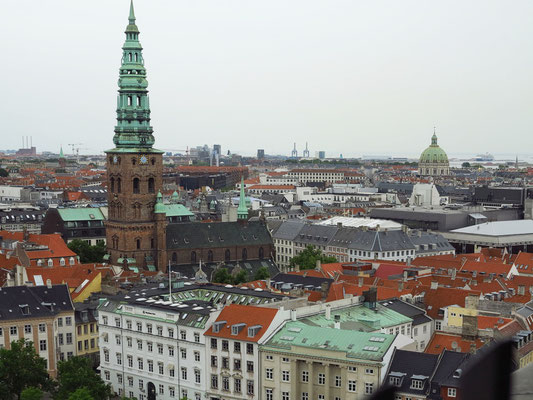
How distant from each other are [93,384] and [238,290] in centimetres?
1938

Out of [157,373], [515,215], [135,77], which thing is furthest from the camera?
[515,215]

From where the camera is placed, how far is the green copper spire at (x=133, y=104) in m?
106

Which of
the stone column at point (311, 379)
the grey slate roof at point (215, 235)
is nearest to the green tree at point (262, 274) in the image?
the grey slate roof at point (215, 235)

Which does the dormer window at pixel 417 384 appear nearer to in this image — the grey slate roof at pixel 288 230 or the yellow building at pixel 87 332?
the yellow building at pixel 87 332

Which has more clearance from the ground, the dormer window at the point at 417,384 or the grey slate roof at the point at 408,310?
the grey slate roof at the point at 408,310

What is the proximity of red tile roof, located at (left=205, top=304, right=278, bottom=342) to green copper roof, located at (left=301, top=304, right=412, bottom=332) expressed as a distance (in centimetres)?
412

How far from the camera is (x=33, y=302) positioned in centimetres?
7062

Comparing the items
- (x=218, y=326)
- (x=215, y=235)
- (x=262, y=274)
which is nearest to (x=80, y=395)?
(x=218, y=326)

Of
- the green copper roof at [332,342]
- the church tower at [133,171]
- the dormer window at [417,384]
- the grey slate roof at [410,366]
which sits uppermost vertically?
the church tower at [133,171]

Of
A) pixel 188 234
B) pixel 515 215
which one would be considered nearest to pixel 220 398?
pixel 188 234

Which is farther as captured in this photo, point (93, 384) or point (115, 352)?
point (115, 352)

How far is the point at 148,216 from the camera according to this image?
107062 millimetres

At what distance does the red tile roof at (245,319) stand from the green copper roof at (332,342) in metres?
1.17

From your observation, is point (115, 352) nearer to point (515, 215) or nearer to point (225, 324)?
point (225, 324)
